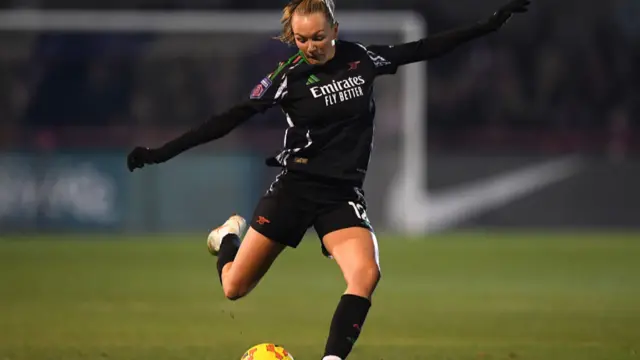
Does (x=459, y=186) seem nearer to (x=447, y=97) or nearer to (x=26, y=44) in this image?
(x=447, y=97)

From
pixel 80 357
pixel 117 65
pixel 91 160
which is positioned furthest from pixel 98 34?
pixel 80 357

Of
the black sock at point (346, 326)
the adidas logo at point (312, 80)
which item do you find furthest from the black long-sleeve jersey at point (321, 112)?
the black sock at point (346, 326)

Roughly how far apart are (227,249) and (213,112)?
1367 centimetres

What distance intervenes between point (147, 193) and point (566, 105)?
7898mm

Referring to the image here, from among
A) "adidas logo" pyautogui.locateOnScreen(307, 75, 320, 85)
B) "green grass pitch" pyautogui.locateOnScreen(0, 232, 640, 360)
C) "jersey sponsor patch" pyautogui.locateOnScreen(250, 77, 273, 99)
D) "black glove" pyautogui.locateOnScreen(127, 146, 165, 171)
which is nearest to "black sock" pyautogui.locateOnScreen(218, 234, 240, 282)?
"green grass pitch" pyautogui.locateOnScreen(0, 232, 640, 360)

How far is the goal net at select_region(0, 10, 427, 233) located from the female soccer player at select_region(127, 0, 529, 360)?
13581 mm

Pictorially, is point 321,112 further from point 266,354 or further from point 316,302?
point 316,302

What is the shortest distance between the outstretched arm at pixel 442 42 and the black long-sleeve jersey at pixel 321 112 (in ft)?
0.05

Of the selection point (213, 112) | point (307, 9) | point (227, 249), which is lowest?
point (227, 249)

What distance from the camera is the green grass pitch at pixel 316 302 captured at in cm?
809

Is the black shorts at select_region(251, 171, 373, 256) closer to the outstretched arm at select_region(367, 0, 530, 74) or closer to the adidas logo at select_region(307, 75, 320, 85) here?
the adidas logo at select_region(307, 75, 320, 85)

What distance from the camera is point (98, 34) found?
20.6 m

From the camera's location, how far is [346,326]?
19.4ft

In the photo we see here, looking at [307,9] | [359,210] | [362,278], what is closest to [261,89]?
[307,9]
